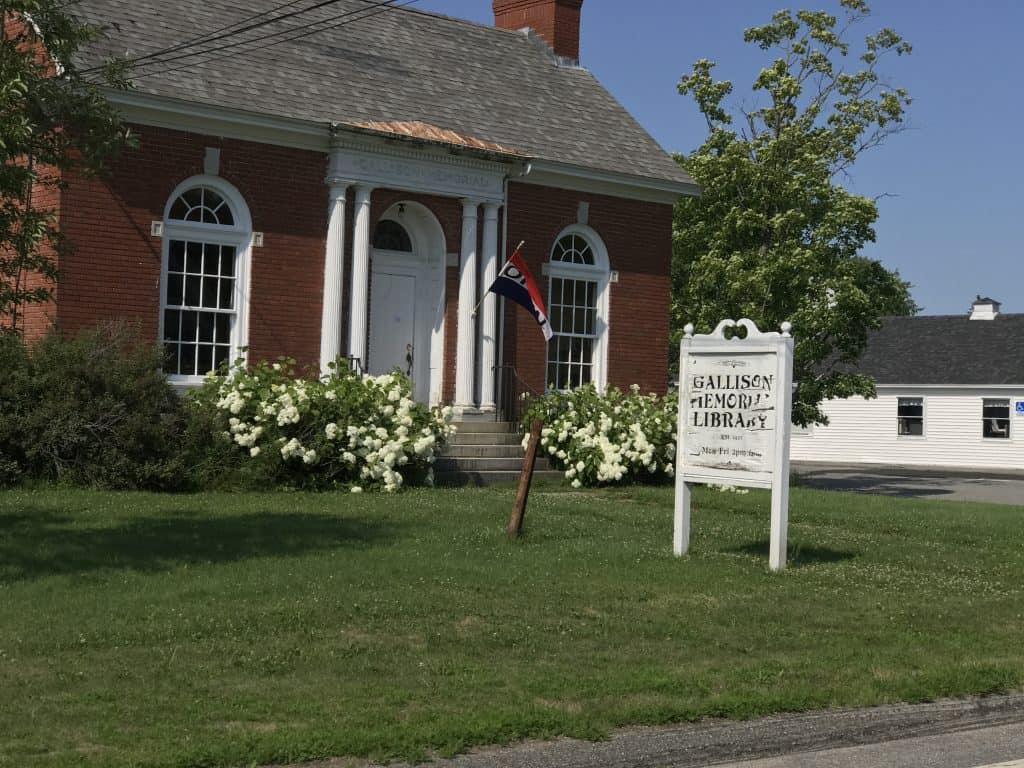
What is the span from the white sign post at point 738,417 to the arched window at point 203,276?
8735 mm

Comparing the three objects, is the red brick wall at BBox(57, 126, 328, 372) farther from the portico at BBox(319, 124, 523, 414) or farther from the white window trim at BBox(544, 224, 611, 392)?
the white window trim at BBox(544, 224, 611, 392)

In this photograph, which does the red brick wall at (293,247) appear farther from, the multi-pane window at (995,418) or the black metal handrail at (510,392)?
the multi-pane window at (995,418)

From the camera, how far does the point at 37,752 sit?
567 cm

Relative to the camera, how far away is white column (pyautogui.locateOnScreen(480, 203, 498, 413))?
21.0 m

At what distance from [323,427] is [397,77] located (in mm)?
7688

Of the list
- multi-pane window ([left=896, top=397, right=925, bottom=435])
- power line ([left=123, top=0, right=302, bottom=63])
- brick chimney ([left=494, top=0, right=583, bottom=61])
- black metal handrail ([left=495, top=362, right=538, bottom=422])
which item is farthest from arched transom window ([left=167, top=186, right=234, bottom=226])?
multi-pane window ([left=896, top=397, right=925, bottom=435])

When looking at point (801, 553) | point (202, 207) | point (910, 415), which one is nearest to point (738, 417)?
point (801, 553)

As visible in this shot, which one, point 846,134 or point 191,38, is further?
point 846,134

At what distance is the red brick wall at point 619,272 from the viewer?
21.8 metres

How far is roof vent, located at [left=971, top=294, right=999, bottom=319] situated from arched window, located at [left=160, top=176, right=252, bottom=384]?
116 ft

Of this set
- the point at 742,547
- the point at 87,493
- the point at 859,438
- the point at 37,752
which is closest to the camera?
the point at 37,752

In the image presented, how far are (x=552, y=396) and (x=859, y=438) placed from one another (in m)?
27.8

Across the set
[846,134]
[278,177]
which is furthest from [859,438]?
[278,177]

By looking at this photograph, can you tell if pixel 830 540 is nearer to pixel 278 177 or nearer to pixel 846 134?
pixel 278 177
